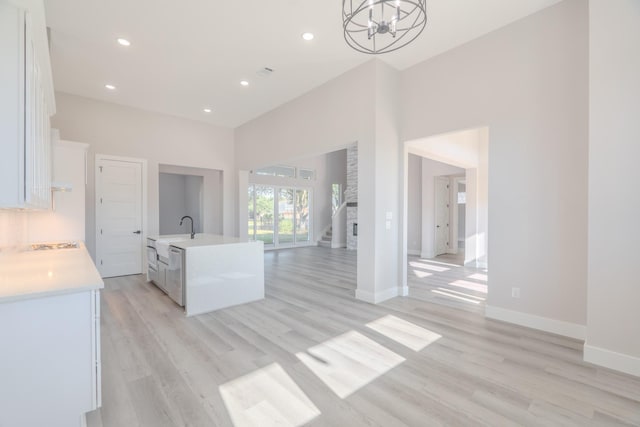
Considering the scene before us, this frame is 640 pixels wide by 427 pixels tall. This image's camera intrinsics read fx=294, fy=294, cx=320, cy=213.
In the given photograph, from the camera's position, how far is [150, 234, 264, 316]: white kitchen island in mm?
3678

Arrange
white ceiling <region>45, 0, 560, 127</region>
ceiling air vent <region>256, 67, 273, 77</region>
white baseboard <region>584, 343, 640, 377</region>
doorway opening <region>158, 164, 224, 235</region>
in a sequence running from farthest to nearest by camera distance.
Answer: doorway opening <region>158, 164, 224, 235</region> < ceiling air vent <region>256, 67, 273, 77</region> < white ceiling <region>45, 0, 560, 127</region> < white baseboard <region>584, 343, 640, 377</region>

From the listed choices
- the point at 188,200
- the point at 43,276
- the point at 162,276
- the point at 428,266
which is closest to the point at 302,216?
the point at 188,200

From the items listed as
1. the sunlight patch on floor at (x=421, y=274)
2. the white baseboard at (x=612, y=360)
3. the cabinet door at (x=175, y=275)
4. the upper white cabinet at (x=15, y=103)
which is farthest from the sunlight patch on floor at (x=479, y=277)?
the upper white cabinet at (x=15, y=103)

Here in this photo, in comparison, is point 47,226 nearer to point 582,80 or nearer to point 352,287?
point 352,287

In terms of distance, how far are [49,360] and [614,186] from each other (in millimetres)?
4152

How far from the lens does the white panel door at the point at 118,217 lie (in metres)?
5.63

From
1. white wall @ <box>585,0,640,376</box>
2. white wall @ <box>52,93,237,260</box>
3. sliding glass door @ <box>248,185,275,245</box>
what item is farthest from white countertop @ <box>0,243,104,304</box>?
sliding glass door @ <box>248,185,275,245</box>

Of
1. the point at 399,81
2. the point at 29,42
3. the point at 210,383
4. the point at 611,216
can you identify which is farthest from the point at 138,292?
the point at 611,216

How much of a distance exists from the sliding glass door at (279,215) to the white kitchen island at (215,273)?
5.19 metres

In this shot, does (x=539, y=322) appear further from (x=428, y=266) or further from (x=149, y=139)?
(x=149, y=139)

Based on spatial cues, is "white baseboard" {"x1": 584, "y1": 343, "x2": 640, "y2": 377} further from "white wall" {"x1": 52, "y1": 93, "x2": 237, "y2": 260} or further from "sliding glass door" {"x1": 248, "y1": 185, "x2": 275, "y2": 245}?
"sliding glass door" {"x1": 248, "y1": 185, "x2": 275, "y2": 245}

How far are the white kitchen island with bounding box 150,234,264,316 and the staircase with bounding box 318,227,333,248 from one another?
20.8 ft

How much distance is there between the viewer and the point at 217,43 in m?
3.83

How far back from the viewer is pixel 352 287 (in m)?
5.00
